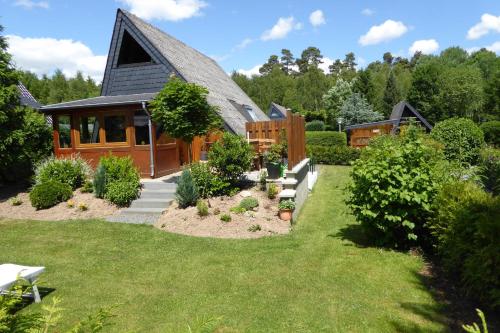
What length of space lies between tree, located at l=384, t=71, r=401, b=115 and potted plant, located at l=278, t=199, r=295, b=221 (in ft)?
140

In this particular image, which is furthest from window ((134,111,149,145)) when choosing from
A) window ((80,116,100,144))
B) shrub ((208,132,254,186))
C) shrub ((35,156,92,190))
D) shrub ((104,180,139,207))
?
shrub ((208,132,254,186))

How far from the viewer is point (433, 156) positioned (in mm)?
7070

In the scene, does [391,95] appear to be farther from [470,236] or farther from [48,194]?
[470,236]

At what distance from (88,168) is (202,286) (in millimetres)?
8670

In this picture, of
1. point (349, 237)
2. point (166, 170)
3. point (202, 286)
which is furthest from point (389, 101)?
point (202, 286)

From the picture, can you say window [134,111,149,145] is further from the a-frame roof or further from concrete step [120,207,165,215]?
the a-frame roof

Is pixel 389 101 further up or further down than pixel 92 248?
further up

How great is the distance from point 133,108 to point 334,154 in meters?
14.1

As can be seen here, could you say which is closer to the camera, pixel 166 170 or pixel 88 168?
pixel 88 168

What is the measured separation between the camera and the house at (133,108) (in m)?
13.2

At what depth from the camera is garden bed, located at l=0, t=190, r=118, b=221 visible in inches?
412

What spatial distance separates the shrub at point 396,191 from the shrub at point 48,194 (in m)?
8.65

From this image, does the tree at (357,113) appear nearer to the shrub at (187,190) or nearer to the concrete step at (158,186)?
the concrete step at (158,186)

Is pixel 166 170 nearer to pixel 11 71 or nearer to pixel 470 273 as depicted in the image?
pixel 11 71
